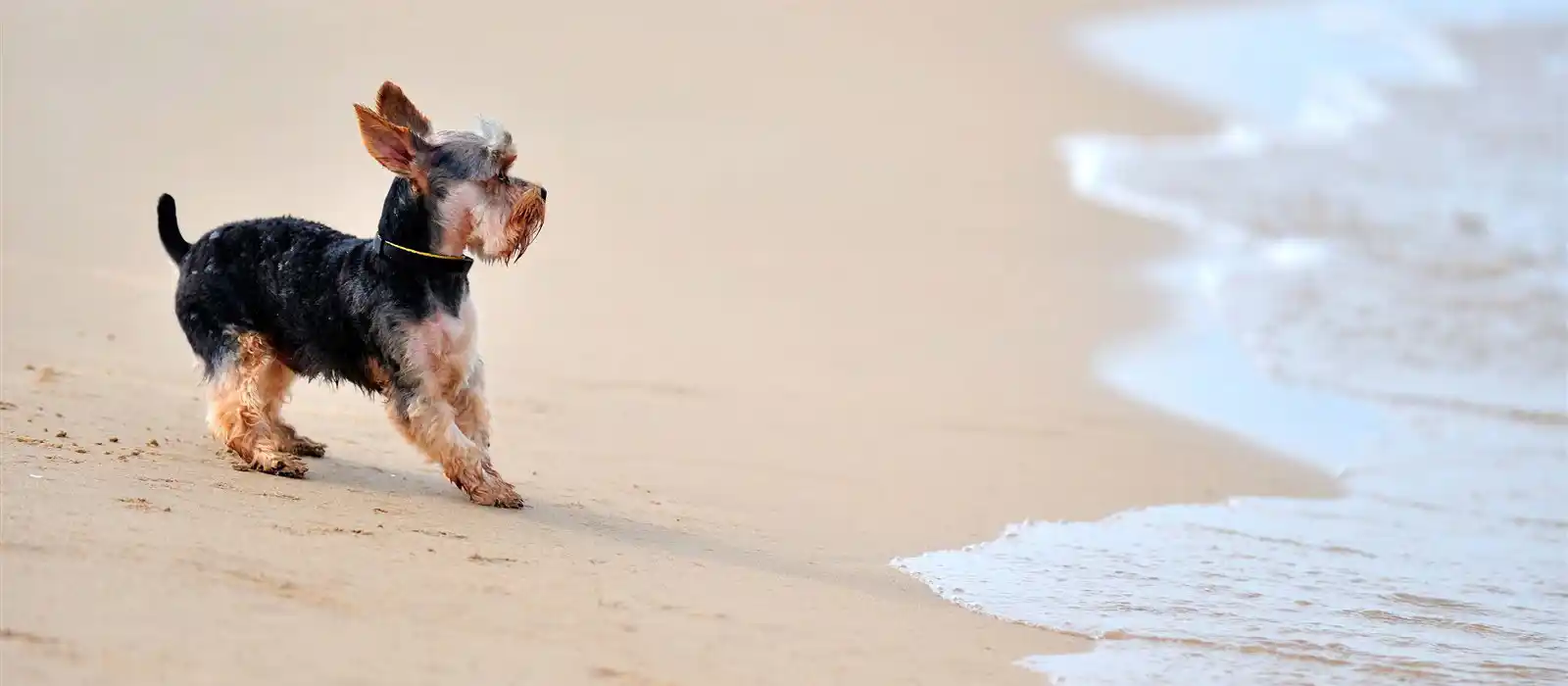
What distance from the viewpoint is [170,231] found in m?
6.09


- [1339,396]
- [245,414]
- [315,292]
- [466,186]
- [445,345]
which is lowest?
[245,414]

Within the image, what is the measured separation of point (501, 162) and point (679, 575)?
1628 mm

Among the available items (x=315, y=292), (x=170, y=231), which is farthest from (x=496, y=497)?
(x=170, y=231)

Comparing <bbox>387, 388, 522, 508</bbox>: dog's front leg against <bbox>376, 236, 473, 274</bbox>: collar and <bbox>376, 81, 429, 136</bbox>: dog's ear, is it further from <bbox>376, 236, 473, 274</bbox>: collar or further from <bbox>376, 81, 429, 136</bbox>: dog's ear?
<bbox>376, 81, 429, 136</bbox>: dog's ear

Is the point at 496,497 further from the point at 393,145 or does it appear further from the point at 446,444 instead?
the point at 393,145

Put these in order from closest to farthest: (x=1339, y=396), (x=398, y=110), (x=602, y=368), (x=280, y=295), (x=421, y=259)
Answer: (x=421, y=259) < (x=398, y=110) < (x=280, y=295) < (x=602, y=368) < (x=1339, y=396)

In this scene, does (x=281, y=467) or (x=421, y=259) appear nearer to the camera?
(x=421, y=259)

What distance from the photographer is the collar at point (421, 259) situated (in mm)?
5480

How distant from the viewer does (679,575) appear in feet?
16.1

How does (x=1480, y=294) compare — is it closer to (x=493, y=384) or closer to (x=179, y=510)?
(x=493, y=384)

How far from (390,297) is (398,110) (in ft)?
2.22

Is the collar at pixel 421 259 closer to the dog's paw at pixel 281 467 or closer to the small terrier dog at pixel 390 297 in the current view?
the small terrier dog at pixel 390 297

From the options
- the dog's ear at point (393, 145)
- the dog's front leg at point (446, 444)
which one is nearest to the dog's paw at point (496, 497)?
the dog's front leg at point (446, 444)

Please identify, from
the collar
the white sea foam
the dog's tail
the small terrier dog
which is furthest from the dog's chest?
the white sea foam
